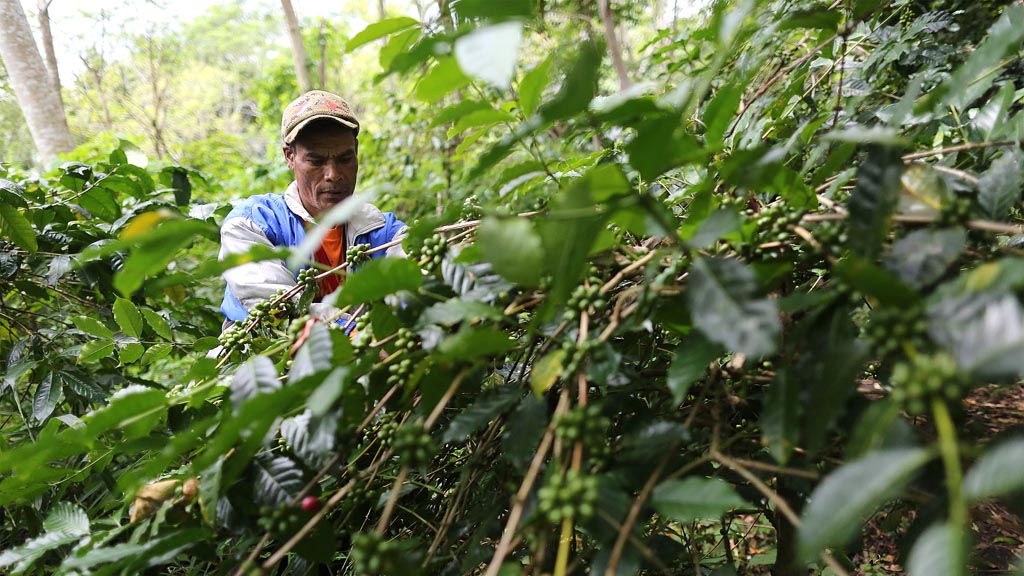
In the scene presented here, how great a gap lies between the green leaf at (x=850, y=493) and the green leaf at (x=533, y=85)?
524 millimetres

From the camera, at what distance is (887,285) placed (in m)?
0.48

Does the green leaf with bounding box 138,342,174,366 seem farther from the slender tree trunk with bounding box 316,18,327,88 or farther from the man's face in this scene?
the slender tree trunk with bounding box 316,18,327,88

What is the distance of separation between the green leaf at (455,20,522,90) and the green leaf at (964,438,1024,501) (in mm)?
438

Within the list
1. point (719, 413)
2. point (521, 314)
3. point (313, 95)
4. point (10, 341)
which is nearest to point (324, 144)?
point (313, 95)

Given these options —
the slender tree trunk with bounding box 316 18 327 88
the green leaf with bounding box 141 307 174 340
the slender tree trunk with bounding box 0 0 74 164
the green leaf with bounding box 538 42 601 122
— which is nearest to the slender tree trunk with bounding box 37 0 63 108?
the slender tree trunk with bounding box 316 18 327 88

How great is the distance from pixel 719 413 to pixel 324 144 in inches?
73.1

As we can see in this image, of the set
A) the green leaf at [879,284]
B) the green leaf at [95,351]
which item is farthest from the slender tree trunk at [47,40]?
the green leaf at [879,284]

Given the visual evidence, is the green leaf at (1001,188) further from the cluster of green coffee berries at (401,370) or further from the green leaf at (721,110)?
the cluster of green coffee berries at (401,370)

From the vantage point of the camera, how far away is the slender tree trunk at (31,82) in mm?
3553

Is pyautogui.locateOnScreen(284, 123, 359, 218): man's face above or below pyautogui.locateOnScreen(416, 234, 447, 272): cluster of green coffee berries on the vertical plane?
above

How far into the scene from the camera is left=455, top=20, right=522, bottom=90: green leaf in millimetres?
469

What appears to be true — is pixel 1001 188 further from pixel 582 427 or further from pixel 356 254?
pixel 356 254

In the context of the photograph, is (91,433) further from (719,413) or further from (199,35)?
(199,35)

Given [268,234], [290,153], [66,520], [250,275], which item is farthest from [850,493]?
[290,153]
